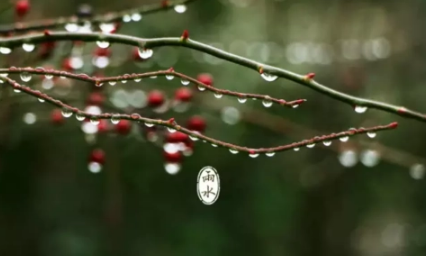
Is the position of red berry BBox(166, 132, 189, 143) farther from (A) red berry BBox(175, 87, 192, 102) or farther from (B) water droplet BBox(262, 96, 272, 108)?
(B) water droplet BBox(262, 96, 272, 108)

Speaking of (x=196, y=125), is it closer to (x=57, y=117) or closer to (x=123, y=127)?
(x=123, y=127)

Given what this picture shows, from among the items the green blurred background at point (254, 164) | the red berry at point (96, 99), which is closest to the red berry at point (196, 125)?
the red berry at point (96, 99)

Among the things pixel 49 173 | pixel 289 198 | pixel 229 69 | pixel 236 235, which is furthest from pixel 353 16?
pixel 49 173

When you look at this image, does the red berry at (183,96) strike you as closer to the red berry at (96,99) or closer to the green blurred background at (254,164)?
the red berry at (96,99)

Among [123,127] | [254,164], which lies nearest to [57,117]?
[123,127]

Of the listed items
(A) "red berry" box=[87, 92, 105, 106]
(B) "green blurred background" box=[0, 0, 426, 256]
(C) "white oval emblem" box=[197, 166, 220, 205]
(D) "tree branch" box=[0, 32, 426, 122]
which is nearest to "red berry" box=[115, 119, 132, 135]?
(A) "red berry" box=[87, 92, 105, 106]

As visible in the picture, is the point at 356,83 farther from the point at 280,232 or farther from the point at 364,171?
the point at 280,232
